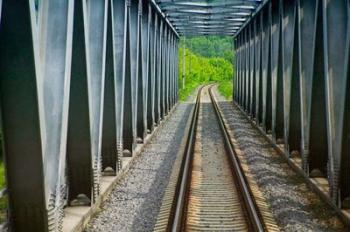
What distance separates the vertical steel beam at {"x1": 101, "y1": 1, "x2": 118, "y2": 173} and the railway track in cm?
134

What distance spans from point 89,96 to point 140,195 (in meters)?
2.30

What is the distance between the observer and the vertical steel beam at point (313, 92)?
343 inches

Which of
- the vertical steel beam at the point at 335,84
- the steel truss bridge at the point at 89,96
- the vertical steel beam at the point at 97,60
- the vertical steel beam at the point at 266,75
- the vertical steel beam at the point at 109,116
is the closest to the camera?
the steel truss bridge at the point at 89,96

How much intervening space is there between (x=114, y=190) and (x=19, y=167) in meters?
3.89

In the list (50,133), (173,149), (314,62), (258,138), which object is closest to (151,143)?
(173,149)

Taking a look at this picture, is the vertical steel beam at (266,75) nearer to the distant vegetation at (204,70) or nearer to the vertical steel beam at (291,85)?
the vertical steel beam at (291,85)

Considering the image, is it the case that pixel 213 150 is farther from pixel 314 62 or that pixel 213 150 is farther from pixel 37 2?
pixel 37 2

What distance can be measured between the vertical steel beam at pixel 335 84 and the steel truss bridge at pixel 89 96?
15 mm

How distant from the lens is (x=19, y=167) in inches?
201

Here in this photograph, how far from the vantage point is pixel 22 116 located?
16.1ft

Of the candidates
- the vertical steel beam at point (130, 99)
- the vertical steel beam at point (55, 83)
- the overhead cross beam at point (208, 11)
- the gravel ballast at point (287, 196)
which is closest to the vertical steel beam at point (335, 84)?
the gravel ballast at point (287, 196)

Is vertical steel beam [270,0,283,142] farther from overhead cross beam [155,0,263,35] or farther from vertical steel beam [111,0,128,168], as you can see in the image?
vertical steel beam [111,0,128,168]

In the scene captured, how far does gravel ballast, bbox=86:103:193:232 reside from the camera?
22.6ft

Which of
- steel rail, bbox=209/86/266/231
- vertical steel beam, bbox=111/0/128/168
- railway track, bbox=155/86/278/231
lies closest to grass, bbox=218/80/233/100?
railway track, bbox=155/86/278/231
